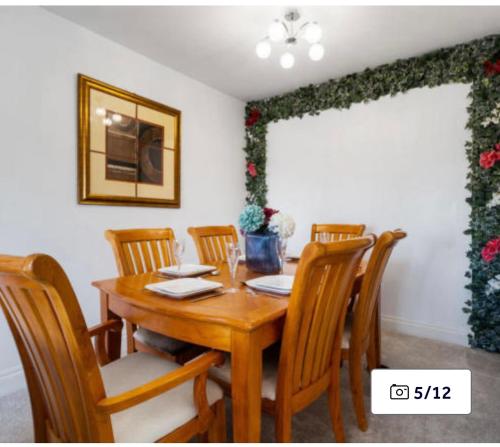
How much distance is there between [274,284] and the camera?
53.0 inches

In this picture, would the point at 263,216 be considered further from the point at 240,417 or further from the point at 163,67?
the point at 163,67

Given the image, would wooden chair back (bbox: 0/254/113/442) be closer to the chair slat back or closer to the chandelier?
the chair slat back

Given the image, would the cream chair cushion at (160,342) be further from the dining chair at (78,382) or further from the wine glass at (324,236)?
the wine glass at (324,236)

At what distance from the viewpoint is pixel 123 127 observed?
2.56 m

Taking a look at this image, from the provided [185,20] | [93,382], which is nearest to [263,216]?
[93,382]

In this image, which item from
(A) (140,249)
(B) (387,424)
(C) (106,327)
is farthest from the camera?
(A) (140,249)

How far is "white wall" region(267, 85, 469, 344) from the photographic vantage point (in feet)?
8.59

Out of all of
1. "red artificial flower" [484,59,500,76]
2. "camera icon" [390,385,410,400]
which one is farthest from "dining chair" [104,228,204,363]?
"red artificial flower" [484,59,500,76]

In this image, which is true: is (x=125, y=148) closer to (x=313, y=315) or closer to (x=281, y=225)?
(x=281, y=225)

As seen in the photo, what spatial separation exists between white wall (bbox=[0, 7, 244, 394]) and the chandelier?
3.87ft

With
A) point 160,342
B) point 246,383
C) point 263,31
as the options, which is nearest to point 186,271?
point 160,342

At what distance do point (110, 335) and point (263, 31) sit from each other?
7.30ft

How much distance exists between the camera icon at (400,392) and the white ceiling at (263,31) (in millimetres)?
2308

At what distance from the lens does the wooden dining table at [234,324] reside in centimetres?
98
